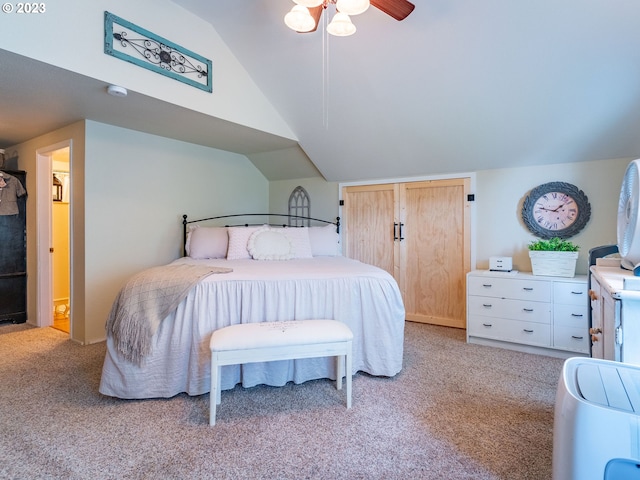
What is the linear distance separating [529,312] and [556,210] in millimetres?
1023

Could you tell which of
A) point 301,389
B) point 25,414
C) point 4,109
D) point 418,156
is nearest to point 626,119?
point 418,156

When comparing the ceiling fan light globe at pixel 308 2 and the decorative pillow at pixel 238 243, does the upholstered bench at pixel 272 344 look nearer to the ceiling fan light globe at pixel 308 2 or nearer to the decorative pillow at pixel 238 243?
the decorative pillow at pixel 238 243

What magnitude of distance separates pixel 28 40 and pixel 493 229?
3991mm

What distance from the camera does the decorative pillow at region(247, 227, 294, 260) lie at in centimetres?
322

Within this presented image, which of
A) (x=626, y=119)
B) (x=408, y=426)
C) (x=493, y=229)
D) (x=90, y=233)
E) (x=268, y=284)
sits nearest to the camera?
(x=408, y=426)

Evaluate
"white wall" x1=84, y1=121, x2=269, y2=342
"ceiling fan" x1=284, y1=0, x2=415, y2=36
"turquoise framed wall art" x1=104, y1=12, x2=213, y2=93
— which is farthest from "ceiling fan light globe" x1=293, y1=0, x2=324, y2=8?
"white wall" x1=84, y1=121, x2=269, y2=342

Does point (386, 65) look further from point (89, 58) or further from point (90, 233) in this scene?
point (90, 233)

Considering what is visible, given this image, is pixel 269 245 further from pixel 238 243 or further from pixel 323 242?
pixel 323 242

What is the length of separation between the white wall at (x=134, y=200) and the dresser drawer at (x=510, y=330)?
3.23 m

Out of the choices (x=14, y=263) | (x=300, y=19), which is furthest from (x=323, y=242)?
(x=14, y=263)

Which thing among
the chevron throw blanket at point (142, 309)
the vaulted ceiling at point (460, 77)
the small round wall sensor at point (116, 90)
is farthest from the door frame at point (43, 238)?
the vaulted ceiling at point (460, 77)

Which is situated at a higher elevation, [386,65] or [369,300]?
[386,65]

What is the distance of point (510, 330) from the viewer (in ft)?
9.98

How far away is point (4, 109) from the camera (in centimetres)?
281
